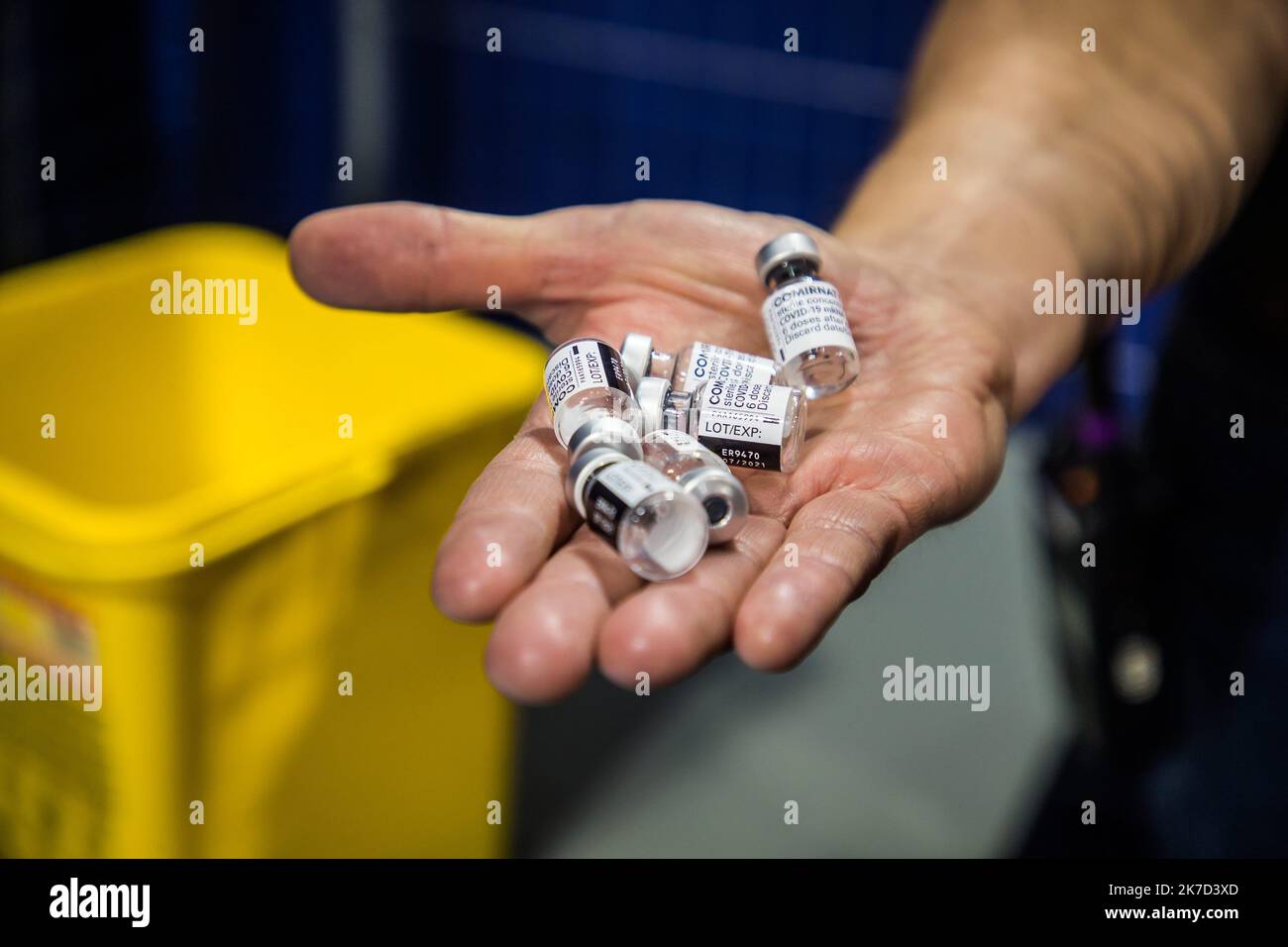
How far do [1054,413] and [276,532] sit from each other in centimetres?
195

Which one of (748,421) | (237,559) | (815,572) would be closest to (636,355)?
(748,421)

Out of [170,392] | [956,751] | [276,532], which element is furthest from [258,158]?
[956,751]

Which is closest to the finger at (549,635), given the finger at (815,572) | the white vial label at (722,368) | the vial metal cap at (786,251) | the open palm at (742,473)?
the open palm at (742,473)

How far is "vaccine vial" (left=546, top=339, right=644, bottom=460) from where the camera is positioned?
1.27 metres

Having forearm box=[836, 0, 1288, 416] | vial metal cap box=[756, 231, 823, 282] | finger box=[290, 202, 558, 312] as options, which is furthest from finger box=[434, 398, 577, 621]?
forearm box=[836, 0, 1288, 416]

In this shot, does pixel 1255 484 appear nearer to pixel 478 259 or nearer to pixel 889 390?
pixel 889 390

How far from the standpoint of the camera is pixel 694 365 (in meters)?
1.40

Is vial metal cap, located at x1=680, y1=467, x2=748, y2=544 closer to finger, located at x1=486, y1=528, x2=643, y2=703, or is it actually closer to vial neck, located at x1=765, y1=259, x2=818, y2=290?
finger, located at x1=486, y1=528, x2=643, y2=703

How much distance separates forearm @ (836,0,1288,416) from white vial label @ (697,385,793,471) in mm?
385

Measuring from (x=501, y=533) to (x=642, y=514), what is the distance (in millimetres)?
128

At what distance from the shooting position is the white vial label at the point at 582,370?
1.30 metres

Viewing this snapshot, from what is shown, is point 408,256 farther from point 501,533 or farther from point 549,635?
point 549,635

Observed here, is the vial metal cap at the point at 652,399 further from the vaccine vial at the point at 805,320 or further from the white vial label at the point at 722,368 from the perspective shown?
the vaccine vial at the point at 805,320
